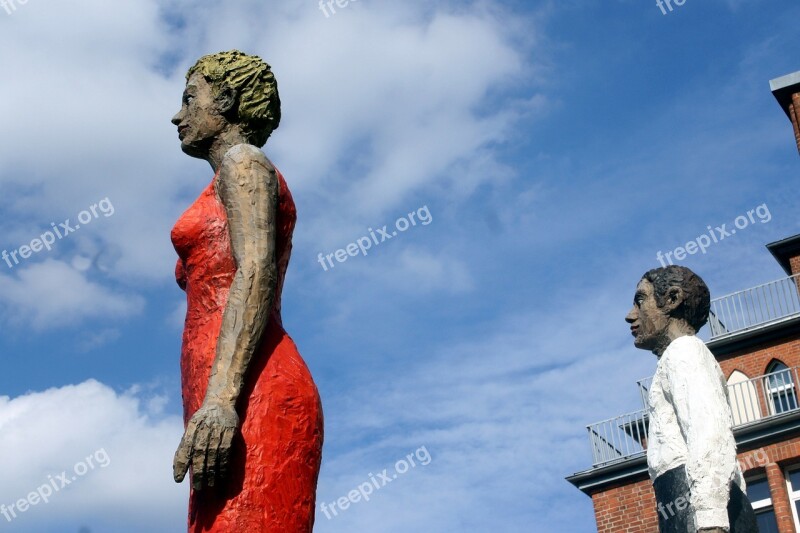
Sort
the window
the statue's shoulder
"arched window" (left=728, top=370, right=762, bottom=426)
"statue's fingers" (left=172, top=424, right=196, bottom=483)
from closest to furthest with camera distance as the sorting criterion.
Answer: "statue's fingers" (left=172, top=424, right=196, bottom=483) → the statue's shoulder → the window → "arched window" (left=728, top=370, right=762, bottom=426)

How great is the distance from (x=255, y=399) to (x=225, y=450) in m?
0.29

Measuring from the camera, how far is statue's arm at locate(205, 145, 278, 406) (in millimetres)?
4082

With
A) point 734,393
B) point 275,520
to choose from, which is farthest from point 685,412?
point 734,393

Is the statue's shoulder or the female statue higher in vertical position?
the statue's shoulder

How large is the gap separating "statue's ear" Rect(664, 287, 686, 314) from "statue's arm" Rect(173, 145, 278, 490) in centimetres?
202

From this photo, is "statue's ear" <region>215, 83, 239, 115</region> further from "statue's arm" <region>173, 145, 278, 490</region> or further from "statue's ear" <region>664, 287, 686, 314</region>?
"statue's ear" <region>664, 287, 686, 314</region>

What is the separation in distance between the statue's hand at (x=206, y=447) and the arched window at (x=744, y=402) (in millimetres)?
24370

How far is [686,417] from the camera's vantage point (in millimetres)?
4980

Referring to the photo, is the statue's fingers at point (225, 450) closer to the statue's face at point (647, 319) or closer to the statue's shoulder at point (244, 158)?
the statue's shoulder at point (244, 158)

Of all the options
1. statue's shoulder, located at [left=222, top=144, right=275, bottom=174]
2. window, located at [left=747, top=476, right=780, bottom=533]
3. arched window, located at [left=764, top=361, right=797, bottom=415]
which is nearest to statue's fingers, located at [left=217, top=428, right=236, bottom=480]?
statue's shoulder, located at [left=222, top=144, right=275, bottom=174]

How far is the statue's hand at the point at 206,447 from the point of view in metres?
3.90

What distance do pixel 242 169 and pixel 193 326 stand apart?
612mm

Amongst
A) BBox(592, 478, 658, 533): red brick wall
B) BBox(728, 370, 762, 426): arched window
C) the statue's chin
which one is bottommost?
the statue's chin

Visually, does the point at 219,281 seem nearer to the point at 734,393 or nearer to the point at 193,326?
the point at 193,326
